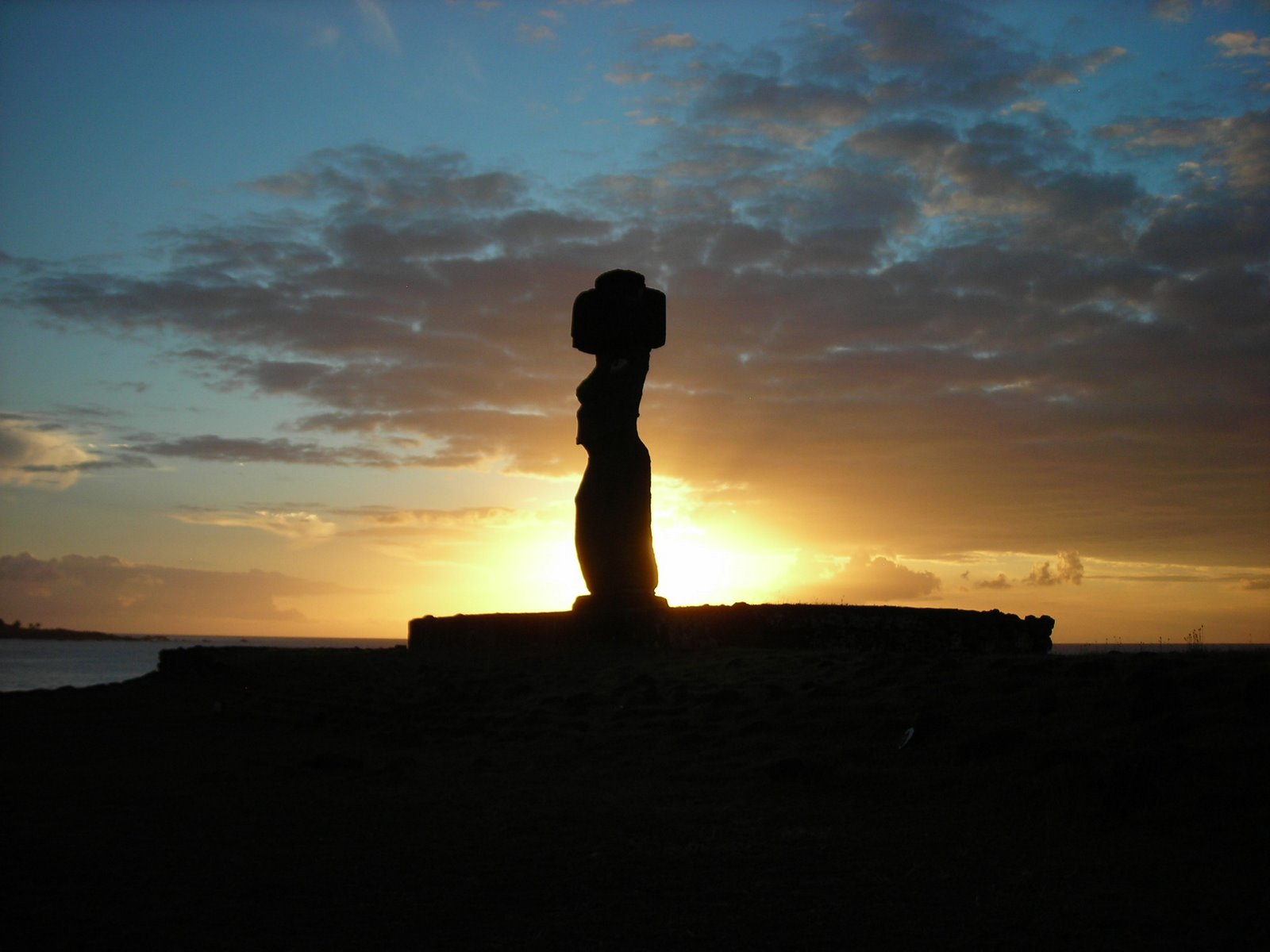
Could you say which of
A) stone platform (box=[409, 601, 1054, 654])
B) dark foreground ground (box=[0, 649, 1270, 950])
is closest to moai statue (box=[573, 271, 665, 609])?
stone platform (box=[409, 601, 1054, 654])

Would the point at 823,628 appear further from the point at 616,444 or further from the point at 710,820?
the point at 710,820

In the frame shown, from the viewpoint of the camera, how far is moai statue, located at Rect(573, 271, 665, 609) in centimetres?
2056

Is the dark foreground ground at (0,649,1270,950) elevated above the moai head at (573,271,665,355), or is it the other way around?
the moai head at (573,271,665,355)

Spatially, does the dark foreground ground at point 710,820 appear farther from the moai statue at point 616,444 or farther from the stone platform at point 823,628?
the moai statue at point 616,444

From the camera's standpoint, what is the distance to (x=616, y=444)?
21.0 meters

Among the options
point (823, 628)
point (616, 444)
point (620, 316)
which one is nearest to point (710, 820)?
point (823, 628)

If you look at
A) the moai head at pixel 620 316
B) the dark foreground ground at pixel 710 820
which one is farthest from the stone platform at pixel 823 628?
the moai head at pixel 620 316

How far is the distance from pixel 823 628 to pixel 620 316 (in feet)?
22.6

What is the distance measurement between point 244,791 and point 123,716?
704 cm

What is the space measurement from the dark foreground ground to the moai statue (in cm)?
658

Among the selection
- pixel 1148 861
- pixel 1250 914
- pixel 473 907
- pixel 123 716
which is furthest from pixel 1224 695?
pixel 123 716

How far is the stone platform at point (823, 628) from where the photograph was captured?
60.3 feet

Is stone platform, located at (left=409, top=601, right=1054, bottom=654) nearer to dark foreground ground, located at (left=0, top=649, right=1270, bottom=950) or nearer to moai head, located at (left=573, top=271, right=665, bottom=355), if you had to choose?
dark foreground ground, located at (left=0, top=649, right=1270, bottom=950)

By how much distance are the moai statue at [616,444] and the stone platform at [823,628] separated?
131 centimetres
